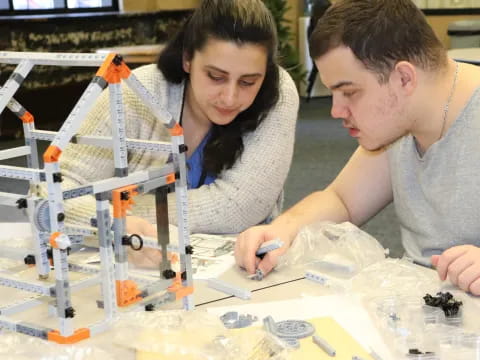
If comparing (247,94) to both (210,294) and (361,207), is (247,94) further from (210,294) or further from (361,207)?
(210,294)

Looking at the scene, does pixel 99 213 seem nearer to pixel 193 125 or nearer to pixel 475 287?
pixel 475 287

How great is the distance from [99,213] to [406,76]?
68 cm

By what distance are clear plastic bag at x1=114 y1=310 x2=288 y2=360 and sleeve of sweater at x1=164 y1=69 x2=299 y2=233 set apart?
21.5 inches

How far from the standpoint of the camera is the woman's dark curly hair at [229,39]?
1566 mm

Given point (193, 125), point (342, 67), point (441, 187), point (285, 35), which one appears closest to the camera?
point (342, 67)

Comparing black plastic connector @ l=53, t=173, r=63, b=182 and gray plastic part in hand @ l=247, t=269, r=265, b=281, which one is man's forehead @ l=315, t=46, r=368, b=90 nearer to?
gray plastic part in hand @ l=247, t=269, r=265, b=281

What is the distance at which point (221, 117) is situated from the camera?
1663 mm

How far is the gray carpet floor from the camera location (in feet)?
11.1

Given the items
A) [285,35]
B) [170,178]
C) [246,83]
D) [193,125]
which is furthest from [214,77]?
[285,35]

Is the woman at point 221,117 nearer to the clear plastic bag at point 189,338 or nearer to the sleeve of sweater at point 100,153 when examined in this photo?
the sleeve of sweater at point 100,153

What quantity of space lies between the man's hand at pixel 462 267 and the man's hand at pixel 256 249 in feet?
0.98

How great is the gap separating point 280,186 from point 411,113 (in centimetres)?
45

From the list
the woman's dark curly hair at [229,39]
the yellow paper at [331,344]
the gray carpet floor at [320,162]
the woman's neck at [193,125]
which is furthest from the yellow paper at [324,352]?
the gray carpet floor at [320,162]

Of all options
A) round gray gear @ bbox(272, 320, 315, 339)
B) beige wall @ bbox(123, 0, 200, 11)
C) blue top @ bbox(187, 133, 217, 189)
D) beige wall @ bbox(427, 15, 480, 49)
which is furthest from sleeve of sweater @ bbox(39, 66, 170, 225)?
beige wall @ bbox(427, 15, 480, 49)
